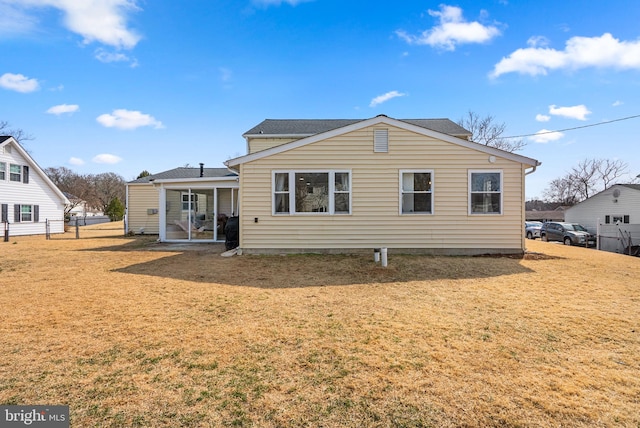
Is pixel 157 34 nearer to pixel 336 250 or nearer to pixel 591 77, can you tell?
pixel 336 250

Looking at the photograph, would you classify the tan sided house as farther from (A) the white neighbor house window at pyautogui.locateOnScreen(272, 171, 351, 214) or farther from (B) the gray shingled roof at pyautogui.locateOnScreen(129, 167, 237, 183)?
(B) the gray shingled roof at pyautogui.locateOnScreen(129, 167, 237, 183)

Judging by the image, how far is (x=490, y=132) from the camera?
114 feet

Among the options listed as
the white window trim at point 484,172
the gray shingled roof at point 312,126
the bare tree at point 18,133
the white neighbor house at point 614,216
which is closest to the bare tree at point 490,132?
the white neighbor house at point 614,216

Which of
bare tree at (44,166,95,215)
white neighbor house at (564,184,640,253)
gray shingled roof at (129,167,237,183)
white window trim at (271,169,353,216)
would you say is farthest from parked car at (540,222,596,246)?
bare tree at (44,166,95,215)

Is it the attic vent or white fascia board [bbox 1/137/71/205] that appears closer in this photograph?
the attic vent

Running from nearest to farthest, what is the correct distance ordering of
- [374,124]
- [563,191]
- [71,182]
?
[374,124] < [71,182] < [563,191]

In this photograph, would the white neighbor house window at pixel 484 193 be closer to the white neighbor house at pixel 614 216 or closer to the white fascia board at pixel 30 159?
the white neighbor house at pixel 614 216

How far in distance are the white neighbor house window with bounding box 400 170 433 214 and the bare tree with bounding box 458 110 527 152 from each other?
27.3 m

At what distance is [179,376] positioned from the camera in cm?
289

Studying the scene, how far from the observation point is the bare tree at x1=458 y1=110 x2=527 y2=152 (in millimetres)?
33750

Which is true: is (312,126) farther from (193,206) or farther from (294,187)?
(294,187)

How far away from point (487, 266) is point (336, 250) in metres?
4.44

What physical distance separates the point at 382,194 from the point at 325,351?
294 inches

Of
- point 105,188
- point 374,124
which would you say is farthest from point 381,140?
point 105,188
